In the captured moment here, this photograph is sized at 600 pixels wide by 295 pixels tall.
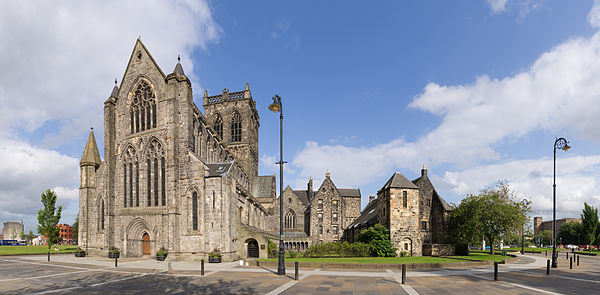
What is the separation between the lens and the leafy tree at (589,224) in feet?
192

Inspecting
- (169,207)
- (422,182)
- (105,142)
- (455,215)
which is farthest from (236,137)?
(455,215)

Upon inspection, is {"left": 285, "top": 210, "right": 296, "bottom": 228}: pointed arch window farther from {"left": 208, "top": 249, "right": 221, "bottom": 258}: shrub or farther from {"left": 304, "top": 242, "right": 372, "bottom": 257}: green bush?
{"left": 208, "top": 249, "right": 221, "bottom": 258}: shrub

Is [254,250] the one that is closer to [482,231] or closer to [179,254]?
[179,254]

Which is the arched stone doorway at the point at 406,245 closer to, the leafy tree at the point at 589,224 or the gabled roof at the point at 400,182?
the gabled roof at the point at 400,182

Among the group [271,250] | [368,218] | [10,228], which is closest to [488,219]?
[368,218]

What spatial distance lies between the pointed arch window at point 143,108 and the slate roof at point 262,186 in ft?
94.8

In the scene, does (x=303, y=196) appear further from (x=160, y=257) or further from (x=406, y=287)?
(x=406, y=287)

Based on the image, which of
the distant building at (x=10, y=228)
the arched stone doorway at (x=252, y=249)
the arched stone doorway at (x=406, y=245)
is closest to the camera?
the arched stone doorway at (x=406, y=245)

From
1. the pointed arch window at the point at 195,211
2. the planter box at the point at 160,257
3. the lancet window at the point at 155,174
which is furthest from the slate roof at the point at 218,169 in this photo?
the planter box at the point at 160,257

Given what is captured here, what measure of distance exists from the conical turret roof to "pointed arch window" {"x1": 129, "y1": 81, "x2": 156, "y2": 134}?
1056 centimetres

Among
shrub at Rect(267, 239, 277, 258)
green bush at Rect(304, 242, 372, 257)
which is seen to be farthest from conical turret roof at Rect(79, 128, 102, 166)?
green bush at Rect(304, 242, 372, 257)

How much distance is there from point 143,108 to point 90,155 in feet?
44.2

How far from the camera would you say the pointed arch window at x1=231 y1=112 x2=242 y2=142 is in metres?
59.2

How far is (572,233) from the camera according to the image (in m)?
69.6
